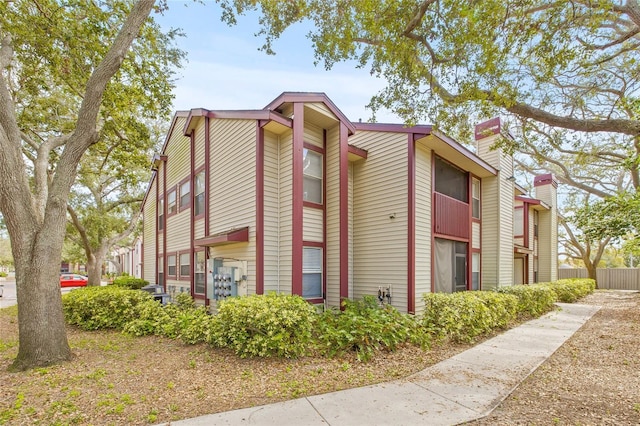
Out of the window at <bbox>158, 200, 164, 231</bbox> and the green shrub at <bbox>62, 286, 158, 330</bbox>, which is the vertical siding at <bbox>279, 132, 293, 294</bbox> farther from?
the window at <bbox>158, 200, 164, 231</bbox>

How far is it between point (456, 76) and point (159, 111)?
26.6 ft

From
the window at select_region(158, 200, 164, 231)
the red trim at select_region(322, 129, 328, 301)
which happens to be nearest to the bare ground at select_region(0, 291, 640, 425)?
the red trim at select_region(322, 129, 328, 301)

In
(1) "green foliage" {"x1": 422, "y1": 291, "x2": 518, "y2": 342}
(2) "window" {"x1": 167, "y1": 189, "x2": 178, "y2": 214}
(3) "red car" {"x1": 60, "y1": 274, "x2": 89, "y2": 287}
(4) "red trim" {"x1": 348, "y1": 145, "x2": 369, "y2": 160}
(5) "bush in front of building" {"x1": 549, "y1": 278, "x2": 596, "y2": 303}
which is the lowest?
(3) "red car" {"x1": 60, "y1": 274, "x2": 89, "y2": 287}

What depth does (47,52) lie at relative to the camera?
28.2 ft

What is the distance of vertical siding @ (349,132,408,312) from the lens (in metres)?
9.10

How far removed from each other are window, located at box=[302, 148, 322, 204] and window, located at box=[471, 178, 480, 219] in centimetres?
626

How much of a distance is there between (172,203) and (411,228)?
30.2ft

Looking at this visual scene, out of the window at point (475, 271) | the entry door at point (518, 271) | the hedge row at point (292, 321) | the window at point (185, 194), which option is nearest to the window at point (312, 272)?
the hedge row at point (292, 321)

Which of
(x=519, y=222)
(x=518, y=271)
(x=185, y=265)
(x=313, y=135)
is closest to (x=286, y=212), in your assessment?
(x=313, y=135)

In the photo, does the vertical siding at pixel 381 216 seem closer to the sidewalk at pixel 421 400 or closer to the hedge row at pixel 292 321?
the hedge row at pixel 292 321

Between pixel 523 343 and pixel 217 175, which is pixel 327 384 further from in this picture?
pixel 217 175

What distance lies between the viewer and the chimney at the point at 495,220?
12297mm

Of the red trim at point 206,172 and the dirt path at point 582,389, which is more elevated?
the red trim at point 206,172

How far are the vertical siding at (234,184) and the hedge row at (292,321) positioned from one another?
165 centimetres
